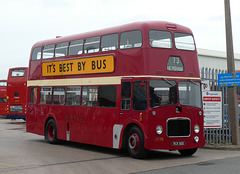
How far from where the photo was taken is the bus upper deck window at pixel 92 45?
14.9 meters

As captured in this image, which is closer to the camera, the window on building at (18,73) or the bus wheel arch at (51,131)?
the bus wheel arch at (51,131)

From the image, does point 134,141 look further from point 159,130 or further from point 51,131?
point 51,131

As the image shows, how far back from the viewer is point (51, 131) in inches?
690

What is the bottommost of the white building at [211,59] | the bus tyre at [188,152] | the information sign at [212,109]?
the bus tyre at [188,152]

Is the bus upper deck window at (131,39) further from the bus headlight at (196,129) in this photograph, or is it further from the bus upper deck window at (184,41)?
the bus headlight at (196,129)

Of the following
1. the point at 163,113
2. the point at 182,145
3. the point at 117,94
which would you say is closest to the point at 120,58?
the point at 117,94

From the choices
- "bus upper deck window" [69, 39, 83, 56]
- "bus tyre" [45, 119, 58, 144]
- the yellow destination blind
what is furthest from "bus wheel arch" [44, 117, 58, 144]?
"bus upper deck window" [69, 39, 83, 56]

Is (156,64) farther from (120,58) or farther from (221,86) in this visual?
(221,86)

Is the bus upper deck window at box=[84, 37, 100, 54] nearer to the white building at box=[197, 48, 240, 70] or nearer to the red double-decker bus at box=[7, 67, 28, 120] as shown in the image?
the red double-decker bus at box=[7, 67, 28, 120]

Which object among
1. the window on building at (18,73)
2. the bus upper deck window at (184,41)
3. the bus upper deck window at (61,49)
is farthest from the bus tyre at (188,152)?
the window on building at (18,73)

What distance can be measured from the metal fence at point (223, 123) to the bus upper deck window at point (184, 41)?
3055 mm

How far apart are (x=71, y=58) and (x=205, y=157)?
6.06m

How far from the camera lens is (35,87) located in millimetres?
18266

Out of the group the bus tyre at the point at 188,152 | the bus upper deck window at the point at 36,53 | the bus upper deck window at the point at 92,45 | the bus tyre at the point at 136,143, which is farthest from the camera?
the bus upper deck window at the point at 36,53
